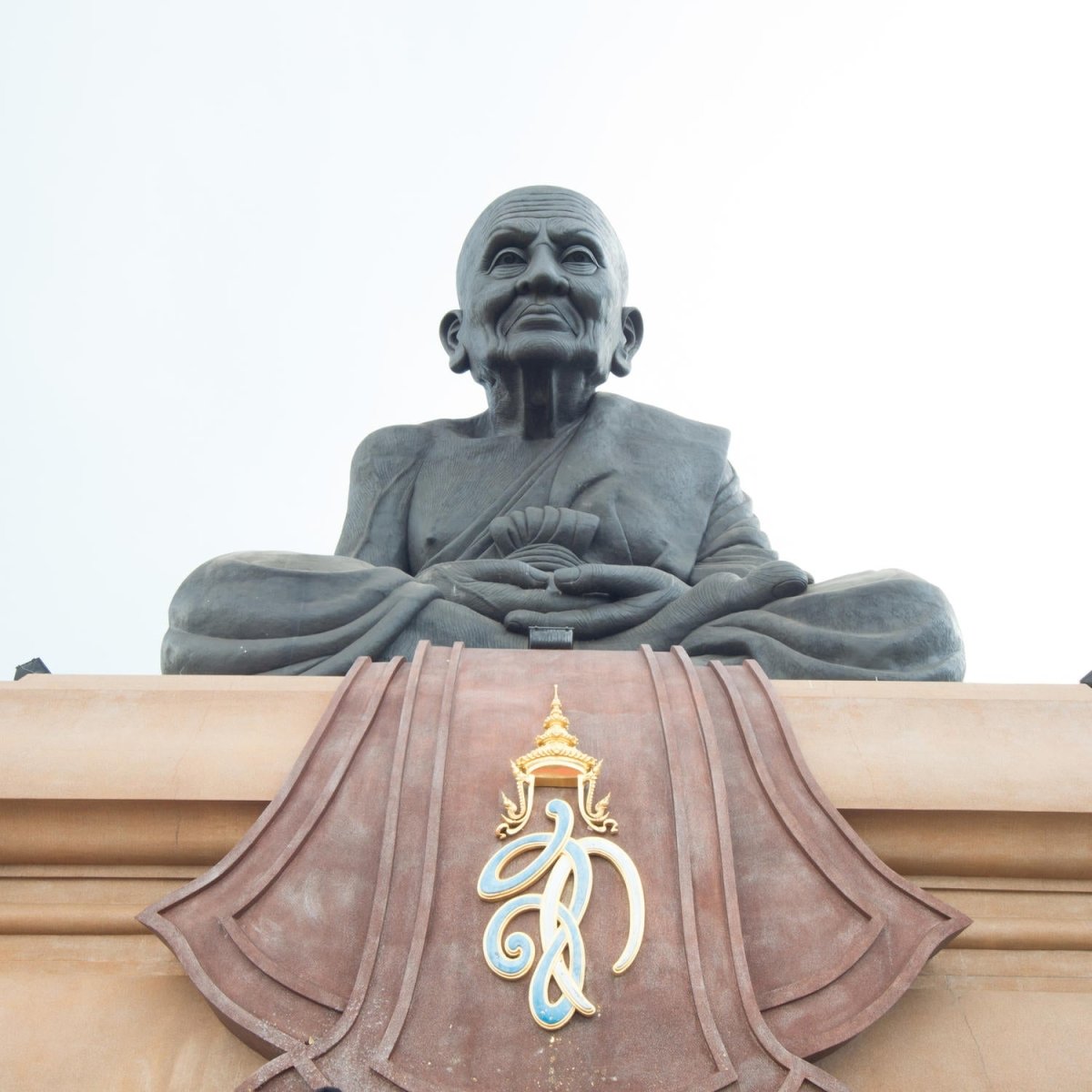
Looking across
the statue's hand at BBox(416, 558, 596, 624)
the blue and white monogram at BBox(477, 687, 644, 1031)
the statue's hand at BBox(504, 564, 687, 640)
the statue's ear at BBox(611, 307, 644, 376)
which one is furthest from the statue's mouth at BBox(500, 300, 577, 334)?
the blue and white monogram at BBox(477, 687, 644, 1031)

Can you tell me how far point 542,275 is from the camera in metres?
5.87

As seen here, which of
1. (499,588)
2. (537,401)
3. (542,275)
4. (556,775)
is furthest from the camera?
(537,401)

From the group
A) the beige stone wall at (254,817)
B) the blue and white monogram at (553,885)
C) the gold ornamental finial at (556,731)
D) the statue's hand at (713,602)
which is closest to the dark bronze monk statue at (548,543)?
the statue's hand at (713,602)

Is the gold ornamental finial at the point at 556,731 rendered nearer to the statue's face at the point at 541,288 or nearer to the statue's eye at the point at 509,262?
the statue's face at the point at 541,288

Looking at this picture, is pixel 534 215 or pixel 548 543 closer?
pixel 548 543

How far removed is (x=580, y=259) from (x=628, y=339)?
2.30ft

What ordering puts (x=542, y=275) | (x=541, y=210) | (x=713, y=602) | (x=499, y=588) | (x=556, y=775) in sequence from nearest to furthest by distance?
(x=556, y=775)
(x=713, y=602)
(x=499, y=588)
(x=542, y=275)
(x=541, y=210)

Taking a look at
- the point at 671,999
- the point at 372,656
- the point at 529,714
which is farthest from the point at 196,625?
the point at 671,999

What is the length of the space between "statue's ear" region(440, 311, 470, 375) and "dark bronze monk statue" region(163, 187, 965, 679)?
1cm

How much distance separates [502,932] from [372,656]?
1805 millimetres

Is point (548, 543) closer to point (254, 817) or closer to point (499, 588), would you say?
point (499, 588)

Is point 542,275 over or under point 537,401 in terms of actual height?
over

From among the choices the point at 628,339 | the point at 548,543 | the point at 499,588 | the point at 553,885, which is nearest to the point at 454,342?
the point at 628,339

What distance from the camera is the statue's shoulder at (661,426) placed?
6070 millimetres
